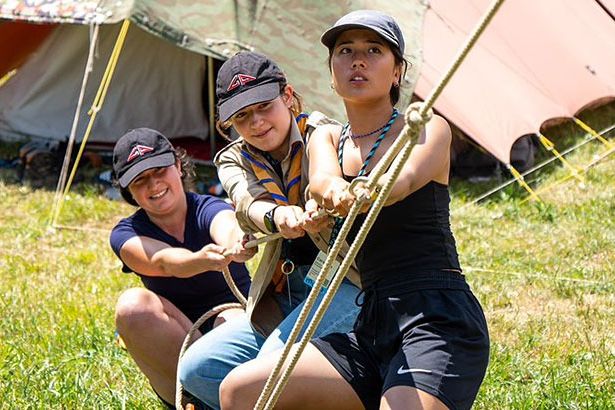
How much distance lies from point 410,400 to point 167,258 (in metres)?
1.34

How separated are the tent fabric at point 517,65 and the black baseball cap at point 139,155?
12.4 feet

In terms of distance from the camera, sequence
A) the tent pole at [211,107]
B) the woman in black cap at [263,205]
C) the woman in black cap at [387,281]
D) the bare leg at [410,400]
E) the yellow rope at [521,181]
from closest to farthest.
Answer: the bare leg at [410,400] < the woman in black cap at [387,281] < the woman in black cap at [263,205] < the yellow rope at [521,181] < the tent pole at [211,107]

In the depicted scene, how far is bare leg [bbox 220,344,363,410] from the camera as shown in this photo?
9.73 ft

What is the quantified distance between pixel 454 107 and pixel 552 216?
138cm

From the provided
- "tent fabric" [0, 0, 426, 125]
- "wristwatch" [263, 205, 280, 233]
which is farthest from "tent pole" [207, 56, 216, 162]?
"wristwatch" [263, 205, 280, 233]

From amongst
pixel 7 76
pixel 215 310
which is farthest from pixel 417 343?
pixel 7 76

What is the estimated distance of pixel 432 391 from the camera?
2.81 meters

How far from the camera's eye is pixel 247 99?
3449 mm

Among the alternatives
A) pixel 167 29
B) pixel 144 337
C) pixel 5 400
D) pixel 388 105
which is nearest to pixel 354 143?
pixel 388 105

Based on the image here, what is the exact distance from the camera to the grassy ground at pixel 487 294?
4164 mm

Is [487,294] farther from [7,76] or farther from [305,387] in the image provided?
[7,76]

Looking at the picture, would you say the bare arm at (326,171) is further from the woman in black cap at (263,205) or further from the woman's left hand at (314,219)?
the woman in black cap at (263,205)

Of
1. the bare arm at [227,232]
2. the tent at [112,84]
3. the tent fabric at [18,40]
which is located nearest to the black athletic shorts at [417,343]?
the bare arm at [227,232]

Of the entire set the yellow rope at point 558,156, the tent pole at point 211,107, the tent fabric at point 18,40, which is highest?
the yellow rope at point 558,156
